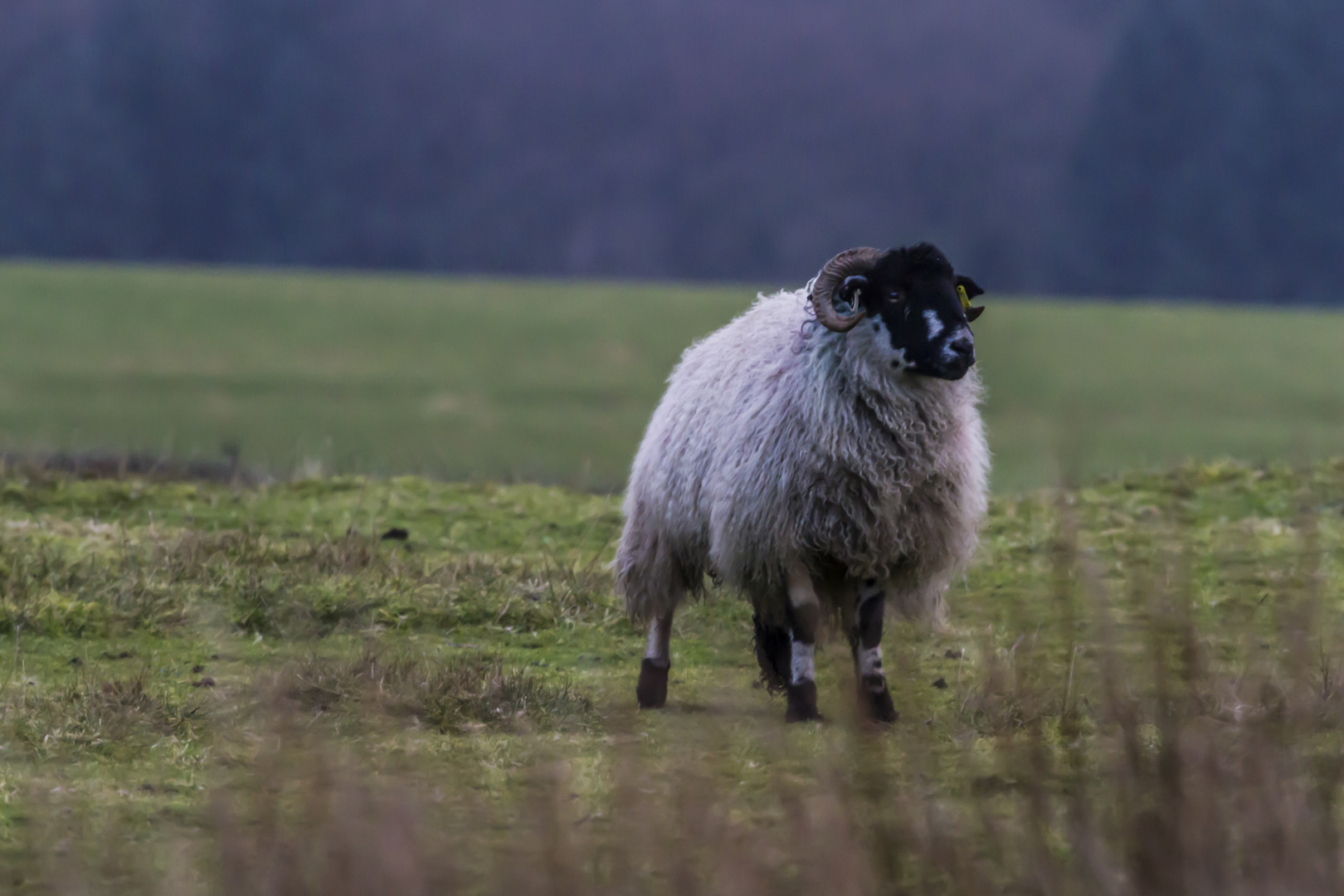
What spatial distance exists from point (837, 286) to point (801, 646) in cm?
173

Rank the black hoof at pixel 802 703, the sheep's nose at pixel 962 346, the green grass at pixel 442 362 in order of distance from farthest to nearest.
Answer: the green grass at pixel 442 362
the black hoof at pixel 802 703
the sheep's nose at pixel 962 346

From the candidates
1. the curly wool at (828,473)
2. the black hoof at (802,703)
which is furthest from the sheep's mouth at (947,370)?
the black hoof at (802,703)

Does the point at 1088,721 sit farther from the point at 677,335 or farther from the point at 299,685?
the point at 677,335

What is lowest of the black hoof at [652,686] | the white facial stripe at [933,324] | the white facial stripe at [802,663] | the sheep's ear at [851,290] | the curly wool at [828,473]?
the black hoof at [652,686]

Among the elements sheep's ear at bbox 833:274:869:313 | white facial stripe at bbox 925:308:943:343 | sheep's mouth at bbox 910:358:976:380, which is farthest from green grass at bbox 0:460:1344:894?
sheep's ear at bbox 833:274:869:313

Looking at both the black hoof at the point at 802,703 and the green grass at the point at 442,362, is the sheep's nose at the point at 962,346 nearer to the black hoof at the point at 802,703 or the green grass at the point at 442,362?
the black hoof at the point at 802,703

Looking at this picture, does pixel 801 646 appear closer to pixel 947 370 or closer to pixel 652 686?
pixel 652 686

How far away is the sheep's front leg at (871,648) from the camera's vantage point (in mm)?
7539

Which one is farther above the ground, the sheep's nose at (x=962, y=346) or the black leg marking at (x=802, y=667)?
the sheep's nose at (x=962, y=346)

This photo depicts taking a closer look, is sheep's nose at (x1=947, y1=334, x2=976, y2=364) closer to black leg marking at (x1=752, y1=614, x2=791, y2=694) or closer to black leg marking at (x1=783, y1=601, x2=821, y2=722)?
black leg marking at (x1=783, y1=601, x2=821, y2=722)

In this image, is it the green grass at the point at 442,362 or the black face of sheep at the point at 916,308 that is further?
the green grass at the point at 442,362

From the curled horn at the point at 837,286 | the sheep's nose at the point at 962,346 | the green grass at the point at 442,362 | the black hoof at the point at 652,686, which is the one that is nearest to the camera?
the sheep's nose at the point at 962,346

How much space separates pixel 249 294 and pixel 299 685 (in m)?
47.4

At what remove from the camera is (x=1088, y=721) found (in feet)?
22.4
